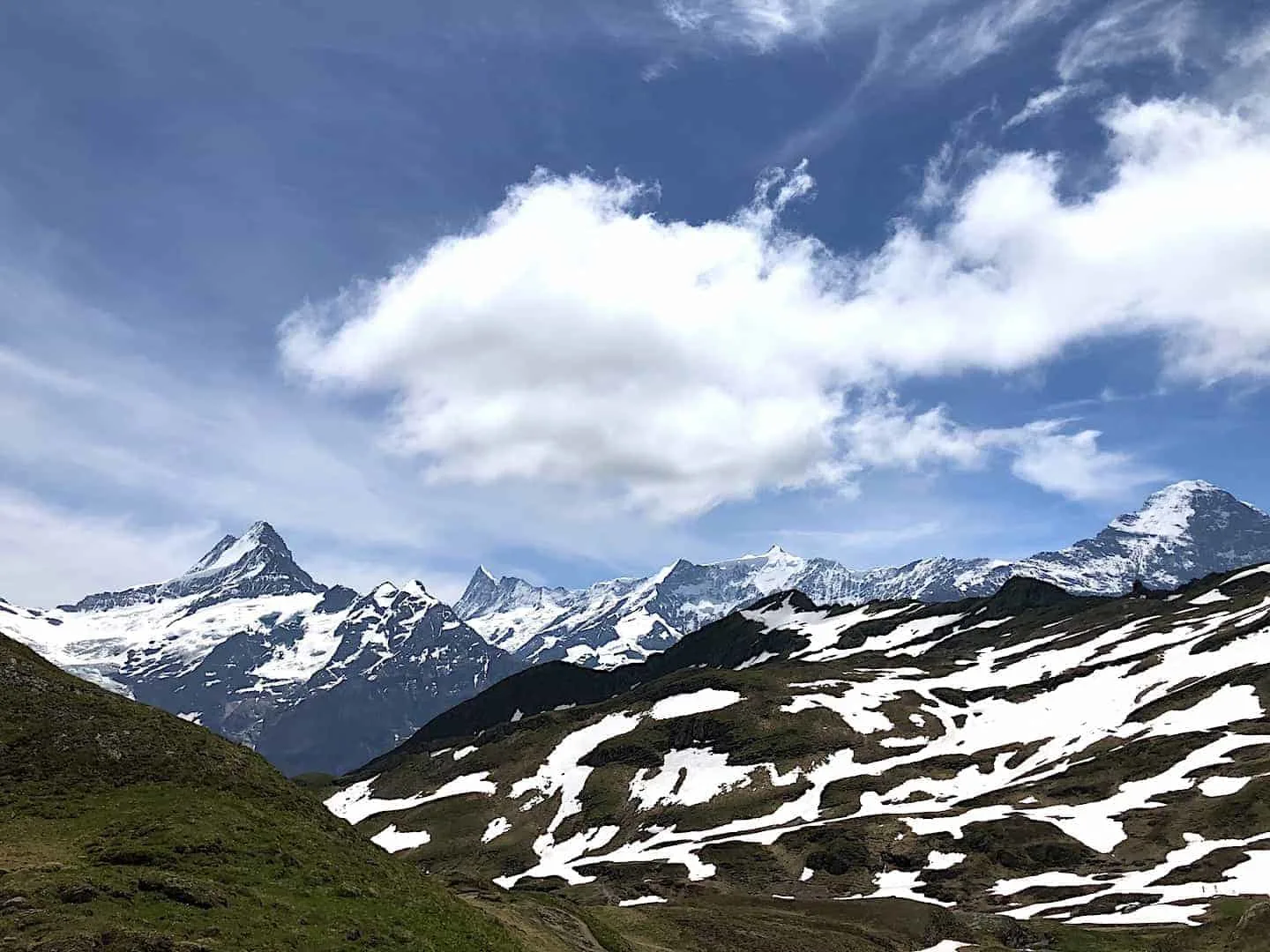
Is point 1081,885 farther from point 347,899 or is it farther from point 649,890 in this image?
point 347,899

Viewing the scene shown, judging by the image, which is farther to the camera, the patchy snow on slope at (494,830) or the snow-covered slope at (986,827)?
the patchy snow on slope at (494,830)

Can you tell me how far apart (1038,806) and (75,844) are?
149 m

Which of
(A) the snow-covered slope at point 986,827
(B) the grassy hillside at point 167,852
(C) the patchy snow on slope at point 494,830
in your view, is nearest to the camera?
(B) the grassy hillside at point 167,852

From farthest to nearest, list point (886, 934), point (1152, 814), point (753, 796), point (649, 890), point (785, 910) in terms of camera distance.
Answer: point (753, 796), point (1152, 814), point (649, 890), point (785, 910), point (886, 934)

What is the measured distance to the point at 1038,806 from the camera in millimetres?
147625

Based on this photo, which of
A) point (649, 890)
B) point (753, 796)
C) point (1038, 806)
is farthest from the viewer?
point (753, 796)

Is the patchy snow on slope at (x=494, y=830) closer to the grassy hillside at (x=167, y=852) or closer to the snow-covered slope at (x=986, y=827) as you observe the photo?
the snow-covered slope at (x=986, y=827)

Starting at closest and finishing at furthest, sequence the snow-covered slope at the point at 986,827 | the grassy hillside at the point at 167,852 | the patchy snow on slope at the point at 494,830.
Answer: the grassy hillside at the point at 167,852 → the snow-covered slope at the point at 986,827 → the patchy snow on slope at the point at 494,830

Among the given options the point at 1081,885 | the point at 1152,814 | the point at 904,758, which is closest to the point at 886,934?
the point at 1081,885

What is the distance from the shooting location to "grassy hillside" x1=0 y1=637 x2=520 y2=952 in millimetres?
29156

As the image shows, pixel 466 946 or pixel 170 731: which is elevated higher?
pixel 170 731

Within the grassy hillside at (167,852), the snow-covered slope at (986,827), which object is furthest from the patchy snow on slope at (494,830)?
the grassy hillside at (167,852)

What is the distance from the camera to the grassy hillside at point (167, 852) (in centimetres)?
2916

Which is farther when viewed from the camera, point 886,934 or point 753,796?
point 753,796
